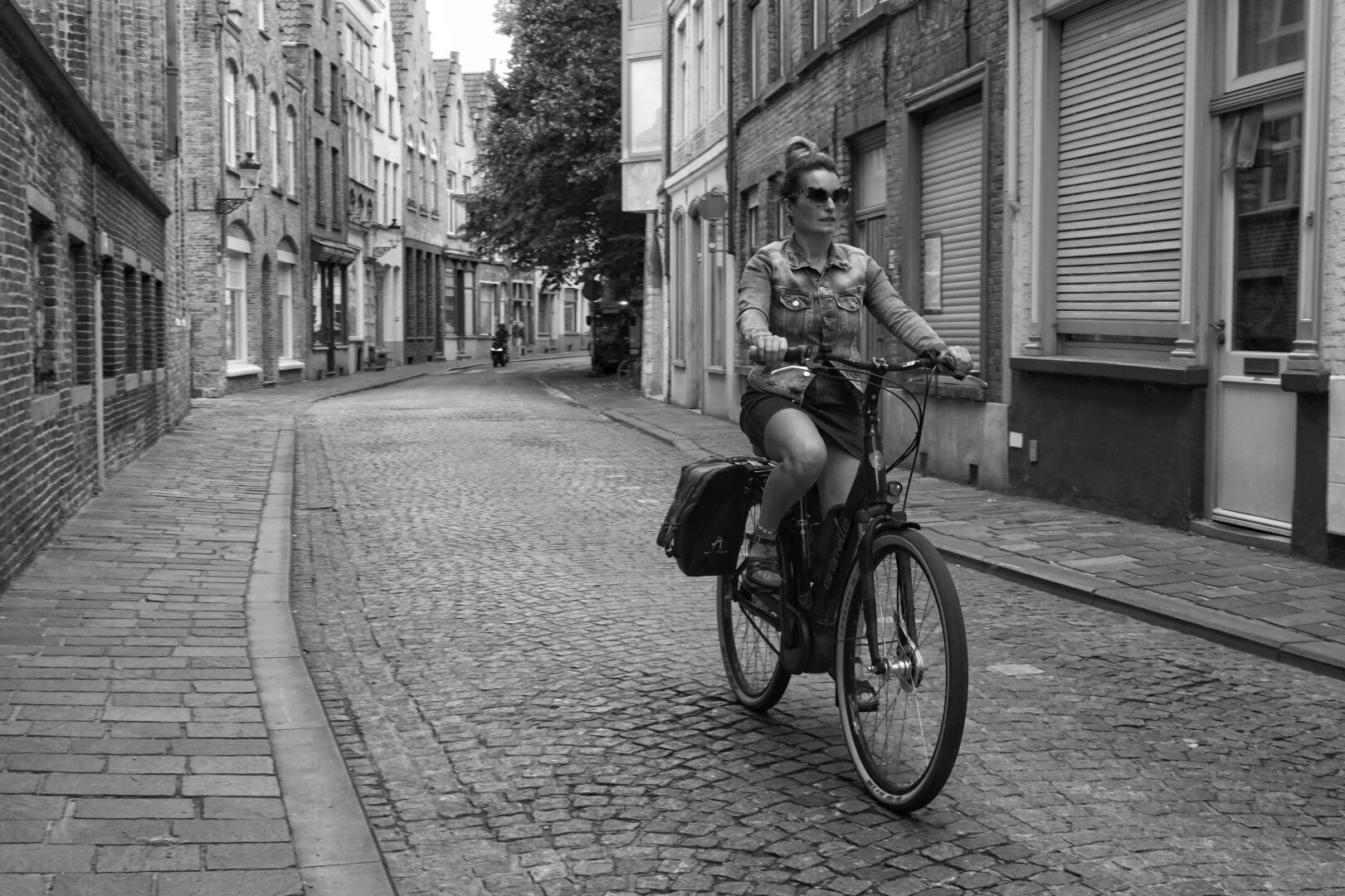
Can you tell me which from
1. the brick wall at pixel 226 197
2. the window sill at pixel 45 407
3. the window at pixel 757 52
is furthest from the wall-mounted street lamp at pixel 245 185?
the window sill at pixel 45 407

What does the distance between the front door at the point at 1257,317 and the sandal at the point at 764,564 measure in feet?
16.1

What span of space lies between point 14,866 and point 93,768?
0.89 m

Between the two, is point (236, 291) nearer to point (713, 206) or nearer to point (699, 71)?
point (699, 71)

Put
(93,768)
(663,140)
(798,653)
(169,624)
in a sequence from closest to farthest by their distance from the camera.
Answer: (93,768), (798,653), (169,624), (663,140)

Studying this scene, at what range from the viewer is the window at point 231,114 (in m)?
32.5

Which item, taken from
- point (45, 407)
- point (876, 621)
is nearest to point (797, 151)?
point (876, 621)

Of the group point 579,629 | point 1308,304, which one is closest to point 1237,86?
point 1308,304

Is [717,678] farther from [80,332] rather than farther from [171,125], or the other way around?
[171,125]

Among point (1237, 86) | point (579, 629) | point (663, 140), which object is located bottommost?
point (579, 629)

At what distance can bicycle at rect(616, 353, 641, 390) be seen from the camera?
1484 inches

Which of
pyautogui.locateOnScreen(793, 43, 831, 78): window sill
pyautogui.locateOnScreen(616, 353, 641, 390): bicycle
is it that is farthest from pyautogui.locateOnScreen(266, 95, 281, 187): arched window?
pyautogui.locateOnScreen(793, 43, 831, 78): window sill

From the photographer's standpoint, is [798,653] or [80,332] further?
[80,332]

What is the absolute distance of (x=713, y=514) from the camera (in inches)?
210

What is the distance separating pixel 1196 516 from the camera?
981cm
